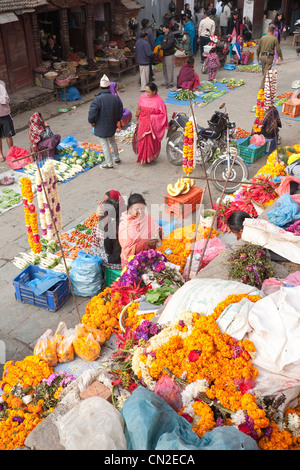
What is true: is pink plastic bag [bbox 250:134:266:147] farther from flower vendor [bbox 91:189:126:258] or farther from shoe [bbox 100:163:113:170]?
flower vendor [bbox 91:189:126:258]

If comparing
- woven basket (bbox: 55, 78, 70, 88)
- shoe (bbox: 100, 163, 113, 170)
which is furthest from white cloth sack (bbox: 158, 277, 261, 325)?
woven basket (bbox: 55, 78, 70, 88)

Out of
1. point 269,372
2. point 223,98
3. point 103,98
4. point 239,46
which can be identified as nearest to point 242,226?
point 269,372

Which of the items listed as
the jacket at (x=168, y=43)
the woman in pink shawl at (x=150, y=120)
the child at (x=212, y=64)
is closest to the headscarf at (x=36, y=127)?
the woman in pink shawl at (x=150, y=120)

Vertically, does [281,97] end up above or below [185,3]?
below

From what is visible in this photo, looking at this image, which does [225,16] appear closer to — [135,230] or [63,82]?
[63,82]

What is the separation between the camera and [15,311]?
518 centimetres

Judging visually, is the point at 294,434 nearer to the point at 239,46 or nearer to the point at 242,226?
the point at 242,226

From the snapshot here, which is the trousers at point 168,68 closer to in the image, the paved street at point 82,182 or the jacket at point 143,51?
the paved street at point 82,182

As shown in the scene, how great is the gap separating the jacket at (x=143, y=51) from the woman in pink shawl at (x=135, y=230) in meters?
8.27

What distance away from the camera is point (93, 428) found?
8.00 ft

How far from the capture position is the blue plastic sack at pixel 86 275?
5164 millimetres

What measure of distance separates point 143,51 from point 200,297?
10.1 meters
